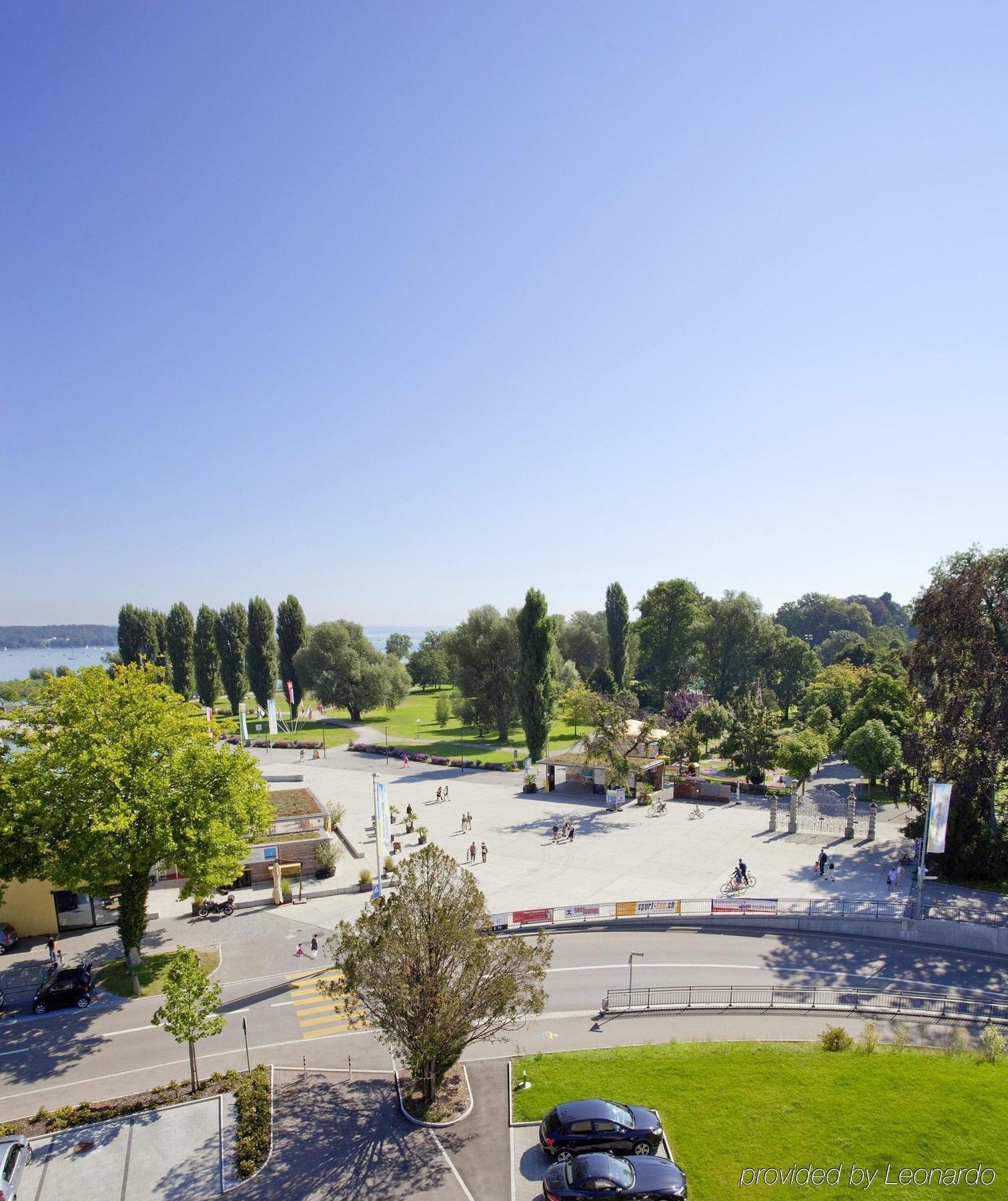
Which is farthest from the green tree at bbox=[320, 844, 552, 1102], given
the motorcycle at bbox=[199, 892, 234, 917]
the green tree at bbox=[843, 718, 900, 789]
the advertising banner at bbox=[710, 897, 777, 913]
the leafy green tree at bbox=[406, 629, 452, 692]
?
the leafy green tree at bbox=[406, 629, 452, 692]

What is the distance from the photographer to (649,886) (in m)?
33.1

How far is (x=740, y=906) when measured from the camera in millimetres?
29266

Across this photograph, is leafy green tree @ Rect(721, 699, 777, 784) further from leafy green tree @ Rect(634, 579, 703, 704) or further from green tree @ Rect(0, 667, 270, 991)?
green tree @ Rect(0, 667, 270, 991)

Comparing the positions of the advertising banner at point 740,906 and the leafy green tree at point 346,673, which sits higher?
the leafy green tree at point 346,673

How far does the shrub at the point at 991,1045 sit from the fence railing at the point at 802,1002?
6.64 ft

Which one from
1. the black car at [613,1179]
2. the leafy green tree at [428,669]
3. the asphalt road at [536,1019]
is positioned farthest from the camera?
the leafy green tree at [428,669]

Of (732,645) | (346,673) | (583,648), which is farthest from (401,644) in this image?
(732,645)

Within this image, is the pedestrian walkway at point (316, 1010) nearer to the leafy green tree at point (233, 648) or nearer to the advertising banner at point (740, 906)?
the advertising banner at point (740, 906)

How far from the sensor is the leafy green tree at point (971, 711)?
108 ft

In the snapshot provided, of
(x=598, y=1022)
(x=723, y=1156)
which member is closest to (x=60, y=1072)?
(x=598, y=1022)

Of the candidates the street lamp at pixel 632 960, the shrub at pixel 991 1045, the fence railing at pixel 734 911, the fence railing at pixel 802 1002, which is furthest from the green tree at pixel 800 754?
the shrub at pixel 991 1045

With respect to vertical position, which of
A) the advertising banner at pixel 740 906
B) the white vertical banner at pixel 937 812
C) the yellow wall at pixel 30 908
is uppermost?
the white vertical banner at pixel 937 812

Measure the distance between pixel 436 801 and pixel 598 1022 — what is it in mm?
30318

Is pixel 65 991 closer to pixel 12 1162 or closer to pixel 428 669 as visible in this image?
pixel 12 1162
